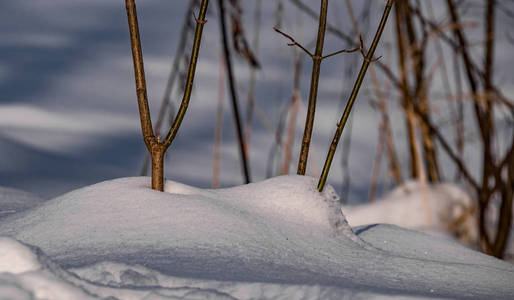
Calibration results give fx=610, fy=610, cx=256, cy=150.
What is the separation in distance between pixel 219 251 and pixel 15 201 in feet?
2.44

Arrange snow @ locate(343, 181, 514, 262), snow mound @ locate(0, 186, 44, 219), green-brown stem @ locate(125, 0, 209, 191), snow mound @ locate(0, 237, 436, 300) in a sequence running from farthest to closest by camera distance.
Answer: snow @ locate(343, 181, 514, 262) < snow mound @ locate(0, 186, 44, 219) < green-brown stem @ locate(125, 0, 209, 191) < snow mound @ locate(0, 237, 436, 300)

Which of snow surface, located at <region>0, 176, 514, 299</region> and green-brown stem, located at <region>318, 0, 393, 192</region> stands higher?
green-brown stem, located at <region>318, 0, 393, 192</region>

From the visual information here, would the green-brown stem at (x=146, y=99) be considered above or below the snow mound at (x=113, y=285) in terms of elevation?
above

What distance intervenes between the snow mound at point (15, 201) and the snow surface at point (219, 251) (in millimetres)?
157

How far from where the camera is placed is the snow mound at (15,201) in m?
1.28

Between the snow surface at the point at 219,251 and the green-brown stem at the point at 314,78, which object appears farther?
the green-brown stem at the point at 314,78

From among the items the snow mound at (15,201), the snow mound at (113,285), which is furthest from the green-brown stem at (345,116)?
the snow mound at (15,201)

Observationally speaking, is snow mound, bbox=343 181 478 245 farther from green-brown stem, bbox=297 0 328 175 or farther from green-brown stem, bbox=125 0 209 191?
green-brown stem, bbox=125 0 209 191

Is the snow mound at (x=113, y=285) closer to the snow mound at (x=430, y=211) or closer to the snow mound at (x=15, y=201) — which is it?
the snow mound at (x=15, y=201)

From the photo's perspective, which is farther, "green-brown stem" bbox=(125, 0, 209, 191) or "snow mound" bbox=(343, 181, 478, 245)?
"snow mound" bbox=(343, 181, 478, 245)

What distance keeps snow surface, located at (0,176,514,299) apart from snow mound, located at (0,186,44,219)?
157 millimetres

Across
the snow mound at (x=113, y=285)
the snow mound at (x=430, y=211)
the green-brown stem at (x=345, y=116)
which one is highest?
the green-brown stem at (x=345, y=116)

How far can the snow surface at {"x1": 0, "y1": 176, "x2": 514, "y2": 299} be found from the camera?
0.70 metres

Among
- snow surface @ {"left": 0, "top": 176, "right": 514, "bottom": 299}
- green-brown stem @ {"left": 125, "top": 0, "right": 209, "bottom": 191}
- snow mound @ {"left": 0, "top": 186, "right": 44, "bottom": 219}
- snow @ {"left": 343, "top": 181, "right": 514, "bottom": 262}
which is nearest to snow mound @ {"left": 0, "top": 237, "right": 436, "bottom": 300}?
snow surface @ {"left": 0, "top": 176, "right": 514, "bottom": 299}
